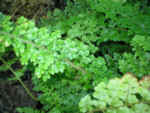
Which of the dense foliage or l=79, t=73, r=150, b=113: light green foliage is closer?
l=79, t=73, r=150, b=113: light green foliage

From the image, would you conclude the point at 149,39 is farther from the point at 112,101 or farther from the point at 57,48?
the point at 57,48

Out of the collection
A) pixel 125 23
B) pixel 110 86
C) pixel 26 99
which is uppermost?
pixel 125 23

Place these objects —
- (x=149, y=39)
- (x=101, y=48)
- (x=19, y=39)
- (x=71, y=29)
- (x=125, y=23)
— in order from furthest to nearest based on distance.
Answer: (x=101, y=48) < (x=71, y=29) < (x=125, y=23) < (x=149, y=39) < (x=19, y=39)

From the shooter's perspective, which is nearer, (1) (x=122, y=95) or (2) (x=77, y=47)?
(1) (x=122, y=95)

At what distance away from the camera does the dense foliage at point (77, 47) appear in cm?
121

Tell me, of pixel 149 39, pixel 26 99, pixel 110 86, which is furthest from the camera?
pixel 26 99

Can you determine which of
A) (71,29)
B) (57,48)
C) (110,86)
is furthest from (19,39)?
(110,86)

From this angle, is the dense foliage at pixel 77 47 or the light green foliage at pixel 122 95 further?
the dense foliage at pixel 77 47

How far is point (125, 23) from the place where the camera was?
5.01 ft

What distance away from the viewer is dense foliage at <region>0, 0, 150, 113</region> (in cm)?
121

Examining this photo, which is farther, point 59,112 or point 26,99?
point 26,99

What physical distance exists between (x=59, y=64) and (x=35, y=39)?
0.26 meters

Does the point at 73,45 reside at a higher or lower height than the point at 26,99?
higher

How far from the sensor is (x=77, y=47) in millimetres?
1299
